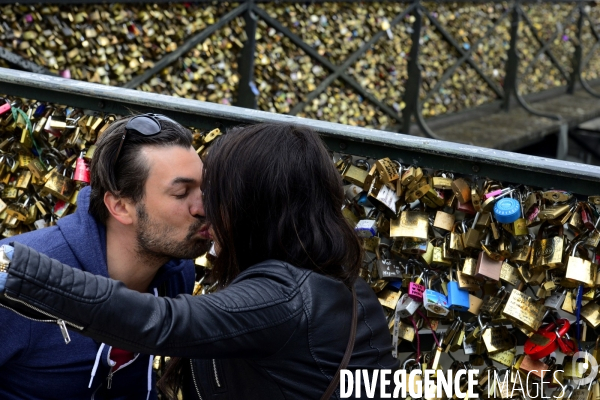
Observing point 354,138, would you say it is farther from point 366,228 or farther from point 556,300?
point 556,300

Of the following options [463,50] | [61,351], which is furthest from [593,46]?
[61,351]

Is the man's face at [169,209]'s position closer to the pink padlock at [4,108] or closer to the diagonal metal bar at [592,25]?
the pink padlock at [4,108]

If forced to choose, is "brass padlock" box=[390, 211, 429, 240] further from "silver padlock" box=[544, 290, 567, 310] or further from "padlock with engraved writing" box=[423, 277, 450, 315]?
"silver padlock" box=[544, 290, 567, 310]

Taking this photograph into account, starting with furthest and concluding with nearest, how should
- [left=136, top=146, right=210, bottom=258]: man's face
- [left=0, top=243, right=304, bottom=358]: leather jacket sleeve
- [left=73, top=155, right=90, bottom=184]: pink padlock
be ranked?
[left=73, top=155, right=90, bottom=184]: pink padlock
[left=136, top=146, right=210, bottom=258]: man's face
[left=0, top=243, right=304, bottom=358]: leather jacket sleeve

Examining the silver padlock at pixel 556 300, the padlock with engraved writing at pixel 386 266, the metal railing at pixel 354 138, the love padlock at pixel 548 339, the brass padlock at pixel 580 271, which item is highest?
the metal railing at pixel 354 138

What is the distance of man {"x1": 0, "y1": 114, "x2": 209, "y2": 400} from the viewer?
2244 mm

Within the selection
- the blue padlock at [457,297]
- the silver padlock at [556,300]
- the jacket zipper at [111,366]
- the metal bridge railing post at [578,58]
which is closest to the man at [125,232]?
the jacket zipper at [111,366]

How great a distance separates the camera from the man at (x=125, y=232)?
224 cm

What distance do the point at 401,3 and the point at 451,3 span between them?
2.59 feet

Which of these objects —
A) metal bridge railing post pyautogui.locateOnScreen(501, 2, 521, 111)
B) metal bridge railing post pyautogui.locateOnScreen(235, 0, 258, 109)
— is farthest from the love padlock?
metal bridge railing post pyautogui.locateOnScreen(501, 2, 521, 111)

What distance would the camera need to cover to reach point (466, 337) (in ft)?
8.18

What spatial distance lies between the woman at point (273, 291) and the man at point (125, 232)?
35cm

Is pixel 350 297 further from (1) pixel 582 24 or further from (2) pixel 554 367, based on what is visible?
(1) pixel 582 24

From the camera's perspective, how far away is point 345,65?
702 cm
